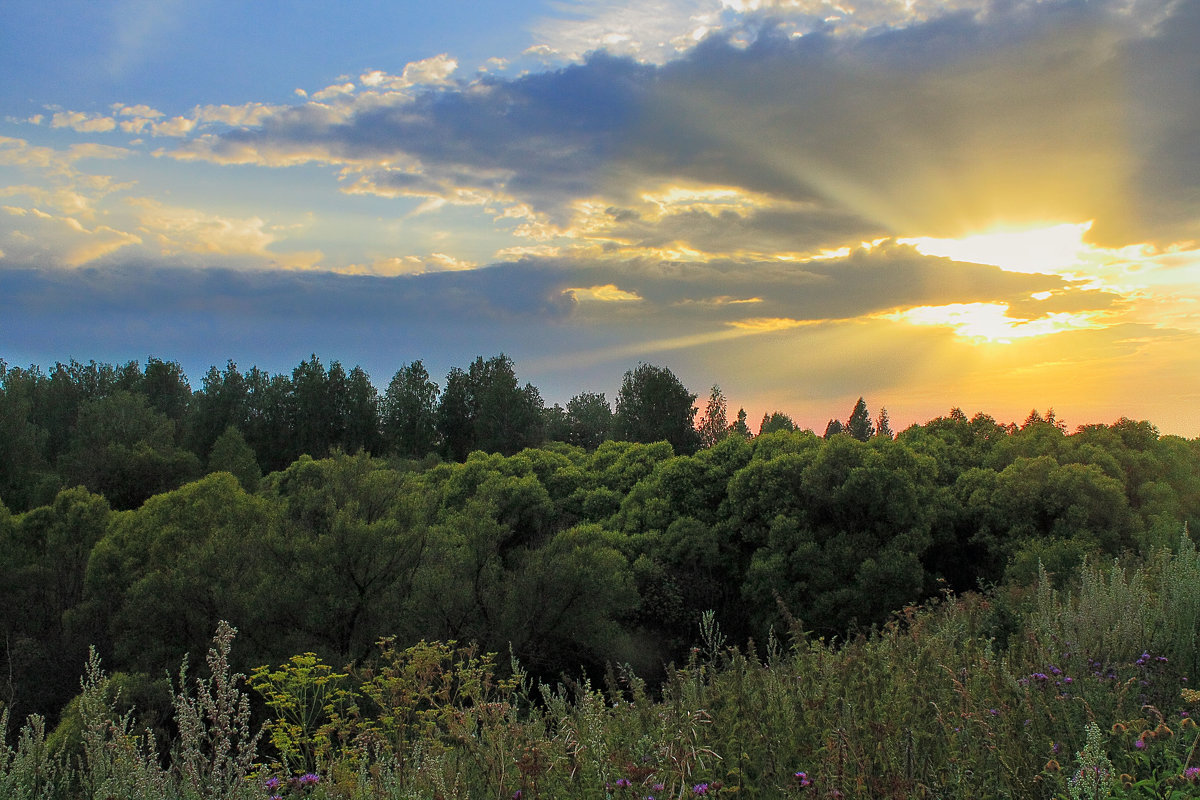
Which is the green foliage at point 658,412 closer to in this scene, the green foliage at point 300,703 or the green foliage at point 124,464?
the green foliage at point 124,464

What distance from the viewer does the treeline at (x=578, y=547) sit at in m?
17.4

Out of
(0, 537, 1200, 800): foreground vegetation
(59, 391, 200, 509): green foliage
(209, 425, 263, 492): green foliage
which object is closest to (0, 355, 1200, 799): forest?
(0, 537, 1200, 800): foreground vegetation

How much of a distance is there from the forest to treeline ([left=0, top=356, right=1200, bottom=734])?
9 cm

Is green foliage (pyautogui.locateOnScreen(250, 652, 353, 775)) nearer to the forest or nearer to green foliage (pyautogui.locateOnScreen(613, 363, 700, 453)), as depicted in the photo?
the forest

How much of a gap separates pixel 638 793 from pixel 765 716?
1.23 metres

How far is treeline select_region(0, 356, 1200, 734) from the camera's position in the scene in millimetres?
17391

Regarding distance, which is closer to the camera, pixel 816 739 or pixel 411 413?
pixel 816 739

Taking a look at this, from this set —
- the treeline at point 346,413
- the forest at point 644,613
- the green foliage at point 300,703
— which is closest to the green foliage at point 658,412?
the treeline at point 346,413

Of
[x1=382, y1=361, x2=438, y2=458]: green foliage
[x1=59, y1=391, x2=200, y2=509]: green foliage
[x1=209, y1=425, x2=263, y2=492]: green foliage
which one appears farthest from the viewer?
[x1=382, y1=361, x2=438, y2=458]: green foliage

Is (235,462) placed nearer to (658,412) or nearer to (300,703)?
(658,412)

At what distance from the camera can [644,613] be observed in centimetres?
2064

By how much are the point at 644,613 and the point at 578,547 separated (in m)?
3.15

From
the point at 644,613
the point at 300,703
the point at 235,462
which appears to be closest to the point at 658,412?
the point at 235,462

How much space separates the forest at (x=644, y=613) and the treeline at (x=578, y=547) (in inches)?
3.4
